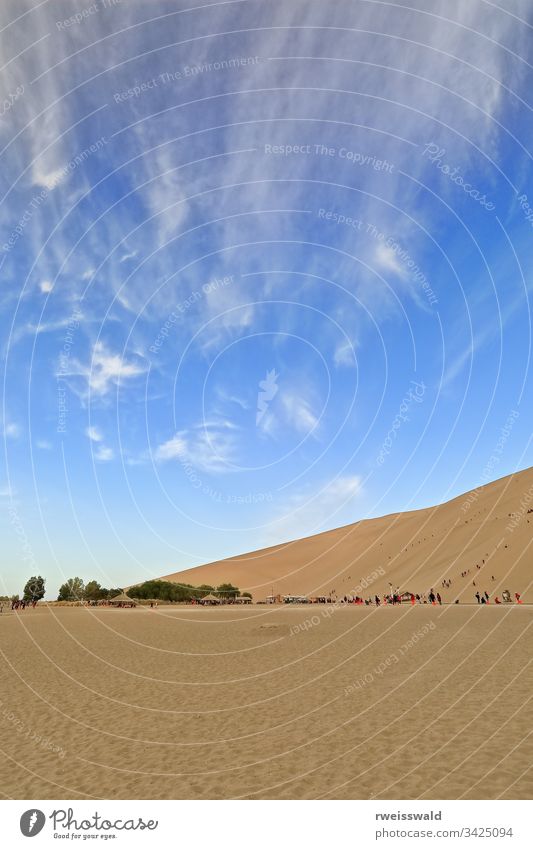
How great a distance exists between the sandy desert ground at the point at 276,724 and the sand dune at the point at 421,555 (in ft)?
158

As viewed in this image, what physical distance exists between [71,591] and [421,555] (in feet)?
414

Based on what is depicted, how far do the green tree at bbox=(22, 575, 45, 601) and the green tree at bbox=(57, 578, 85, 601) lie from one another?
915 cm

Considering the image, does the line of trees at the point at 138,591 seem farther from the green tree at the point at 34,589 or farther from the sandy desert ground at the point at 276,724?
the sandy desert ground at the point at 276,724

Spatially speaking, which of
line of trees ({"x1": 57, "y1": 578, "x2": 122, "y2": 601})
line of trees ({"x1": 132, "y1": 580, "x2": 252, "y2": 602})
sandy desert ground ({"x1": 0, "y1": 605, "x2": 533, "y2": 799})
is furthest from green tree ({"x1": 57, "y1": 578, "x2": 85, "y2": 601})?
sandy desert ground ({"x1": 0, "y1": 605, "x2": 533, "y2": 799})

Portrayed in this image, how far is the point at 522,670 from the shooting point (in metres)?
17.1

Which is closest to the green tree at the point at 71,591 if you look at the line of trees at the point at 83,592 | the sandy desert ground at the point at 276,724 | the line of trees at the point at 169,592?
the line of trees at the point at 83,592

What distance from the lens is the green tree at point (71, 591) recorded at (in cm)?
16938

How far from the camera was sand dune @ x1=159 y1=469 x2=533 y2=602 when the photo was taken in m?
70.9

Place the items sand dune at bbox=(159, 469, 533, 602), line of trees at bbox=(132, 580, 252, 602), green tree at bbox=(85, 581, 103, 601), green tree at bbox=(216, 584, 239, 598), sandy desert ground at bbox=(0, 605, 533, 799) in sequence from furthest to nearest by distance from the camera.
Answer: green tree at bbox=(85, 581, 103, 601), line of trees at bbox=(132, 580, 252, 602), green tree at bbox=(216, 584, 239, 598), sand dune at bbox=(159, 469, 533, 602), sandy desert ground at bbox=(0, 605, 533, 799)

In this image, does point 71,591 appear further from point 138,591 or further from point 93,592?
point 138,591

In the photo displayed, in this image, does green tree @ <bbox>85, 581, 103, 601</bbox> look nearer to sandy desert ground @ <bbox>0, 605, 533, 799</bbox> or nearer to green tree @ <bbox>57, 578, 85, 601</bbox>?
green tree @ <bbox>57, 578, 85, 601</bbox>

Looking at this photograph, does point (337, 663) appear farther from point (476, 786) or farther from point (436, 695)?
point (476, 786)

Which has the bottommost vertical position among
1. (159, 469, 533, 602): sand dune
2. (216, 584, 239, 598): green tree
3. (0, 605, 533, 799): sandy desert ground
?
(0, 605, 533, 799): sandy desert ground
